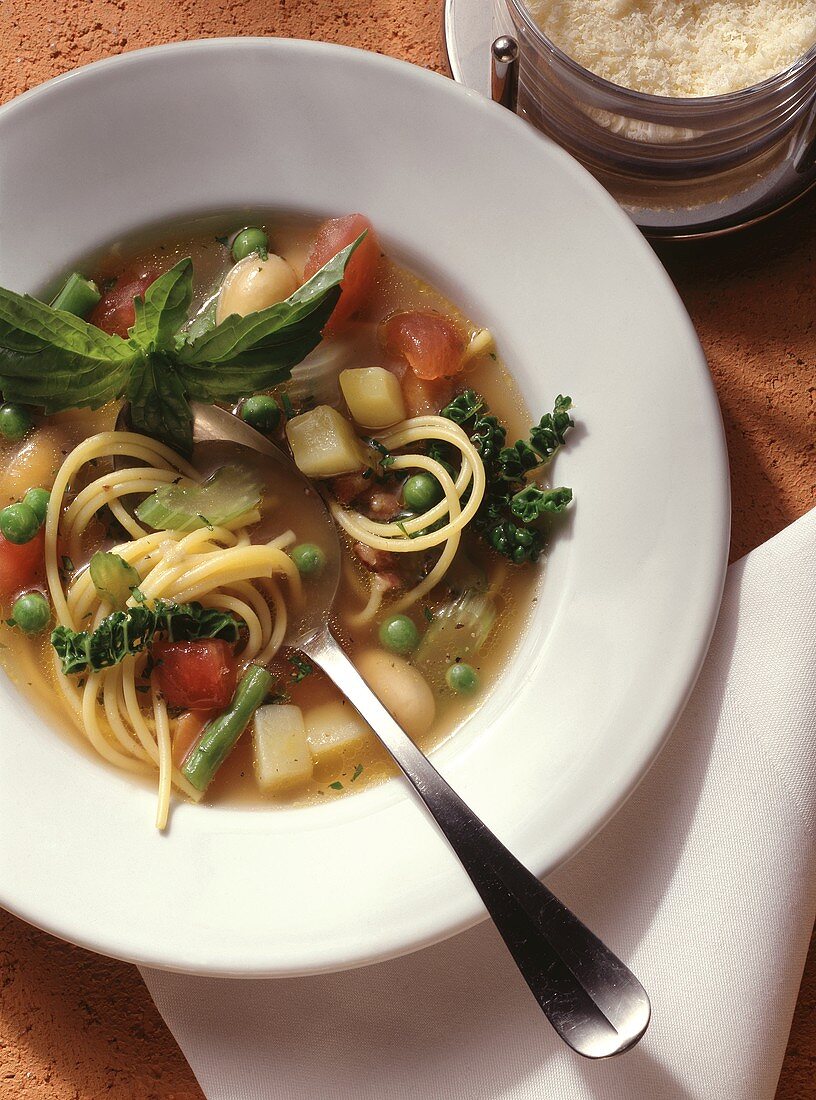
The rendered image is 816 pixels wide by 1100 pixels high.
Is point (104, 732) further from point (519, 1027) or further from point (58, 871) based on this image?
point (519, 1027)

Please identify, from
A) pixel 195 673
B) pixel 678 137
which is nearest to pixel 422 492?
pixel 195 673

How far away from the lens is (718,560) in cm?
368

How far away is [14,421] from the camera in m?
4.21

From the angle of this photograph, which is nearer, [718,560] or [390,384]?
[718,560]

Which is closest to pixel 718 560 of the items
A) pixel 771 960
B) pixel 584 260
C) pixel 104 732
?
pixel 584 260

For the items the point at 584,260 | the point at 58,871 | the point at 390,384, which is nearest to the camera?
the point at 58,871

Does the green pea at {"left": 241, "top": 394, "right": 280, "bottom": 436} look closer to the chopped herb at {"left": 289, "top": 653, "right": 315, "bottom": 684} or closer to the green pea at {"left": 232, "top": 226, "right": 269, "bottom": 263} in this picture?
the green pea at {"left": 232, "top": 226, "right": 269, "bottom": 263}

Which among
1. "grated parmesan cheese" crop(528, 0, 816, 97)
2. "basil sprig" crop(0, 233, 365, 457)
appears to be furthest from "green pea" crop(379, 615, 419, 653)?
"grated parmesan cheese" crop(528, 0, 816, 97)

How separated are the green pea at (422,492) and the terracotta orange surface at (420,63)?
126 cm

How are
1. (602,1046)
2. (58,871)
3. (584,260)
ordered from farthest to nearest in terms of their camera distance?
(584,260) < (58,871) < (602,1046)

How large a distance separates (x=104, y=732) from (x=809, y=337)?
133 inches

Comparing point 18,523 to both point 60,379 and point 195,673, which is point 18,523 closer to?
point 60,379

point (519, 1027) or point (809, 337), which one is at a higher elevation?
point (809, 337)

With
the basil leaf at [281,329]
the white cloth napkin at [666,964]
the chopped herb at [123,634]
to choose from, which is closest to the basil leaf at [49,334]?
the basil leaf at [281,329]
